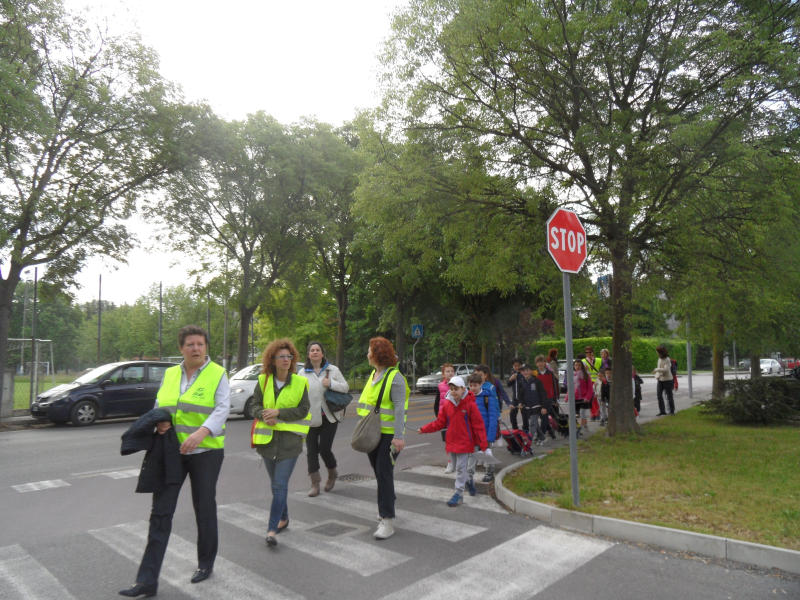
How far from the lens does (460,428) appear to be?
21.2ft

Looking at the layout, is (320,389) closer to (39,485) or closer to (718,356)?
(39,485)

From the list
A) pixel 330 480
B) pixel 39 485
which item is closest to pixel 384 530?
pixel 330 480

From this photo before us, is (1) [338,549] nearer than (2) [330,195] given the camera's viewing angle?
Yes

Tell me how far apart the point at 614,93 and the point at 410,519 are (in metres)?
8.42

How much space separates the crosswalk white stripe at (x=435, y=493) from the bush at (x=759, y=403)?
906 centimetres

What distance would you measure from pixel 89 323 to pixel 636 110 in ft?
244

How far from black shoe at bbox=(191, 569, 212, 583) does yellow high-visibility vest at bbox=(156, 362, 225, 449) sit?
2.98ft

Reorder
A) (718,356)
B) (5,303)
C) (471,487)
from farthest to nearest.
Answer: (718,356), (5,303), (471,487)

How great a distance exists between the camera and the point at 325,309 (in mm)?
36531

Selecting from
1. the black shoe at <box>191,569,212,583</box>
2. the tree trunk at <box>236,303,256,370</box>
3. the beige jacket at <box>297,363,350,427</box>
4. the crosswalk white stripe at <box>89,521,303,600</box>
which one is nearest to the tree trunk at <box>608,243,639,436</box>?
the beige jacket at <box>297,363,350,427</box>

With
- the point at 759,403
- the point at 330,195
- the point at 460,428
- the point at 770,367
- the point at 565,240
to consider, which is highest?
the point at 330,195

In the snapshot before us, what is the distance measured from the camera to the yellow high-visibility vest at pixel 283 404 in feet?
16.0

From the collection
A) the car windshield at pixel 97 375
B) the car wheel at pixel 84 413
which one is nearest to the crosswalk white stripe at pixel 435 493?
the car wheel at pixel 84 413

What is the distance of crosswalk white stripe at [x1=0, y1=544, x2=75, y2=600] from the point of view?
3729 mm
